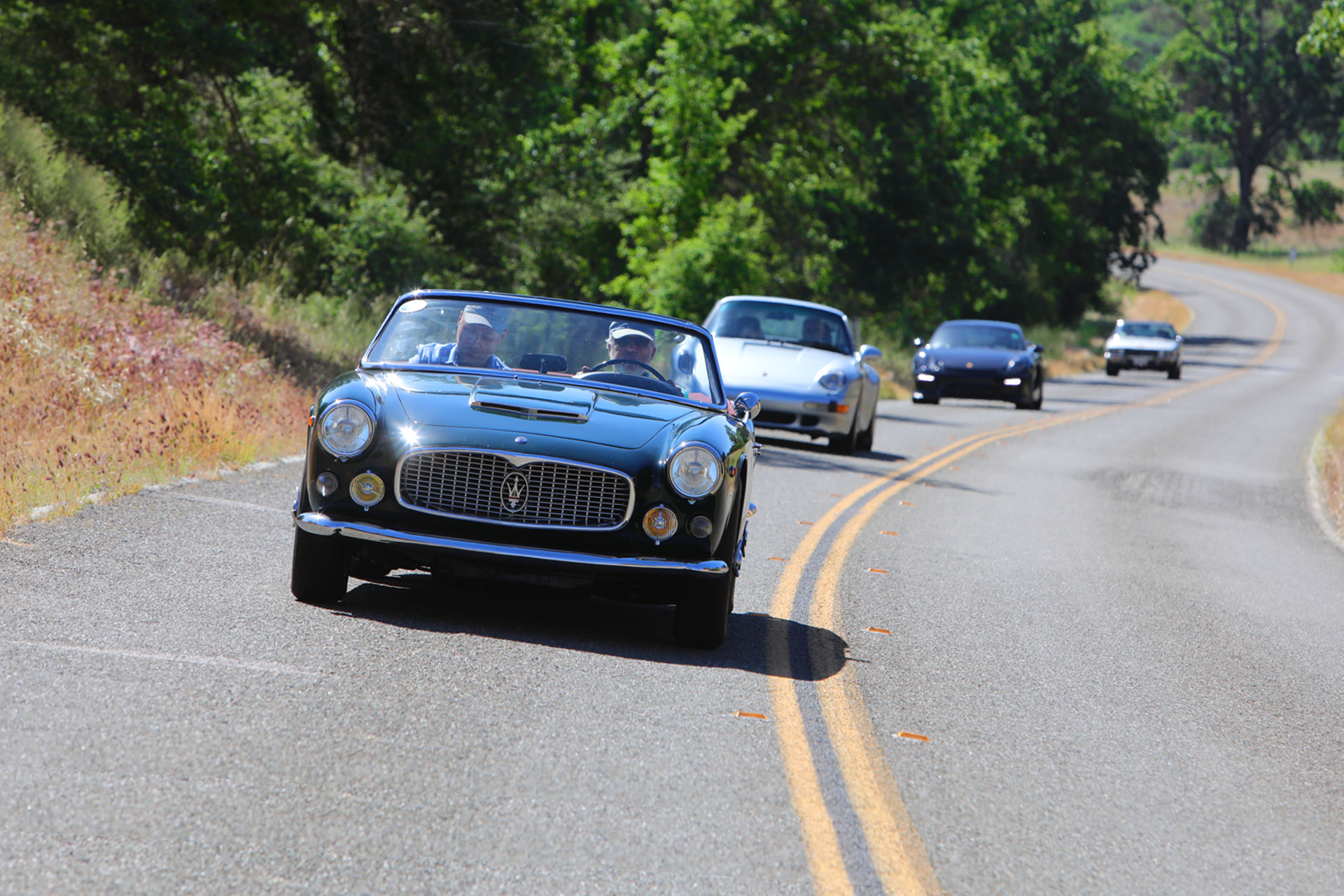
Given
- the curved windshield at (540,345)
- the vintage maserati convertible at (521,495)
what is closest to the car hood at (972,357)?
the curved windshield at (540,345)

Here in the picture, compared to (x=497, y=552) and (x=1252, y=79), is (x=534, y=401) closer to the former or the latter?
(x=497, y=552)

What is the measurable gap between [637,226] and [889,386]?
20.6ft

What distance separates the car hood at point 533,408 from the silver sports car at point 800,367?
349 inches

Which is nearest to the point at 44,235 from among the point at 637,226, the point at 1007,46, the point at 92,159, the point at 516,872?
the point at 92,159

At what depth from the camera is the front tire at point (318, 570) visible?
6.72m

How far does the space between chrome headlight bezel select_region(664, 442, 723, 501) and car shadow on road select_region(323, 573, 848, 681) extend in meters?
0.62

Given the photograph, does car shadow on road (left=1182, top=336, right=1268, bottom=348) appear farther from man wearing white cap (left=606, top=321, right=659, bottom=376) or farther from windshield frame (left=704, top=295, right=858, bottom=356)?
man wearing white cap (left=606, top=321, right=659, bottom=376)

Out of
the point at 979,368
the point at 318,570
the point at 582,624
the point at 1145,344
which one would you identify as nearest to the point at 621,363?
the point at 582,624

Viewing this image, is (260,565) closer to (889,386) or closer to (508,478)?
(508,478)

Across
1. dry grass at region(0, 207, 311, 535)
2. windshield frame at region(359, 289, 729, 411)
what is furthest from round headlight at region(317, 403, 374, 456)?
dry grass at region(0, 207, 311, 535)

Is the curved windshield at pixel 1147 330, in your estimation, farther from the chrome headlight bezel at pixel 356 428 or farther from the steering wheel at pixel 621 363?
the chrome headlight bezel at pixel 356 428

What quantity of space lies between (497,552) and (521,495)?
0.29 m

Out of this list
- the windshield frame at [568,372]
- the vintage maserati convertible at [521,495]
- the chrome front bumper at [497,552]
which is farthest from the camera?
the windshield frame at [568,372]

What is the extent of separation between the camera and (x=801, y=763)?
17.1 ft
